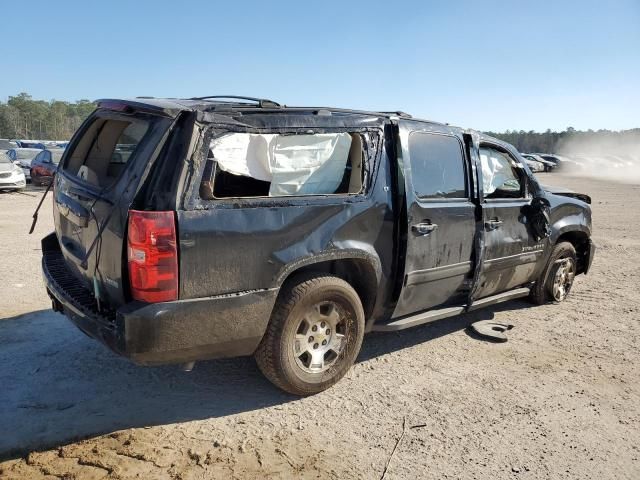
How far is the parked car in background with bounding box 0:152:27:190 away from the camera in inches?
655

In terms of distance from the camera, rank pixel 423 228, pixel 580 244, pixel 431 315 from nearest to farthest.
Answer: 1. pixel 423 228
2. pixel 431 315
3. pixel 580 244

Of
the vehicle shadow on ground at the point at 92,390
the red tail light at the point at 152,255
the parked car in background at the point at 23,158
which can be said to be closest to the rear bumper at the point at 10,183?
the parked car in background at the point at 23,158

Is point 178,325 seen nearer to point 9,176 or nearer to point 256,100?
point 256,100

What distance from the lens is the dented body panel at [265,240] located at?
2.88m

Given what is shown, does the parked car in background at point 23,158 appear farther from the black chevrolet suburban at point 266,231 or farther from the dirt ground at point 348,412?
the black chevrolet suburban at point 266,231

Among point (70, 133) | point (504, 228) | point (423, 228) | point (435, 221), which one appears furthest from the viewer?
point (70, 133)

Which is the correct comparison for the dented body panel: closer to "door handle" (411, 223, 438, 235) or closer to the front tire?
"door handle" (411, 223, 438, 235)

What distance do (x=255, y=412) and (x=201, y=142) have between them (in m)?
1.77

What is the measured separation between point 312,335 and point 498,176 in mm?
2665

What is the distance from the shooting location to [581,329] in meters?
5.11

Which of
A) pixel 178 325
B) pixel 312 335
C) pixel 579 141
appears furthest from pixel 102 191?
pixel 579 141

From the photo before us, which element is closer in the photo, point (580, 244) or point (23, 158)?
point (580, 244)

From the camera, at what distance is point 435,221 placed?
4.07 m

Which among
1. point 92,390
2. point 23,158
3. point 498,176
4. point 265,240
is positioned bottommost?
point 92,390
